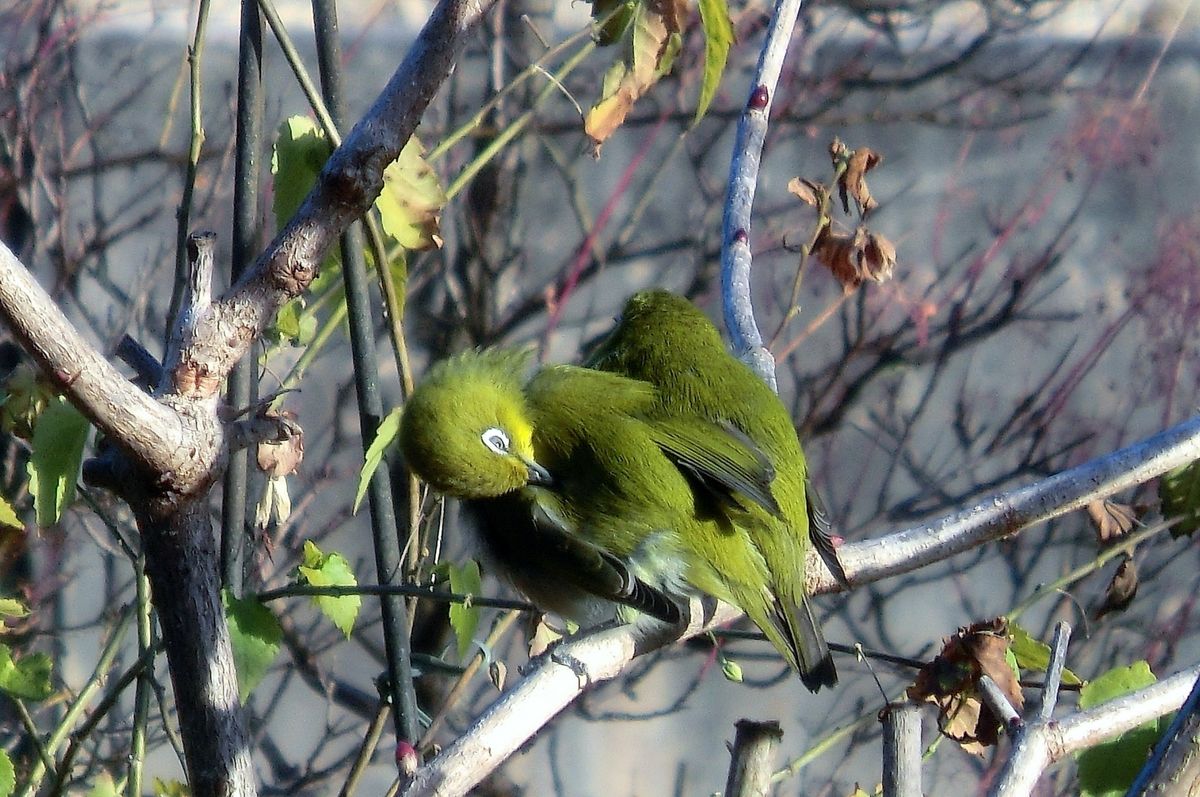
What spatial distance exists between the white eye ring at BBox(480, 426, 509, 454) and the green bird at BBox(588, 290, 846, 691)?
286 millimetres

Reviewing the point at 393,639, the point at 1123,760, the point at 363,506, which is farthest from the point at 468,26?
the point at 363,506

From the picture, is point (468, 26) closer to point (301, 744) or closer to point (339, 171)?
point (339, 171)

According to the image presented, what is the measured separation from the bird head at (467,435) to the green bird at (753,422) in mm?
253

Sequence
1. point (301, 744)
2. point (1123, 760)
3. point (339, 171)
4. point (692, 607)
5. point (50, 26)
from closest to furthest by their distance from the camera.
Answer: point (339, 171) < point (1123, 760) < point (692, 607) < point (50, 26) < point (301, 744)

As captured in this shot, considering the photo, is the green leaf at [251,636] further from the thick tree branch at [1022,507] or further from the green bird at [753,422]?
the thick tree branch at [1022,507]

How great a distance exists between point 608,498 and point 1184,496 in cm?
105

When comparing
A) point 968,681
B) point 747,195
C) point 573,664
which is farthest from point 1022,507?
point 747,195

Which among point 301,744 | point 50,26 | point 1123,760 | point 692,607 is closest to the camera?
point 1123,760

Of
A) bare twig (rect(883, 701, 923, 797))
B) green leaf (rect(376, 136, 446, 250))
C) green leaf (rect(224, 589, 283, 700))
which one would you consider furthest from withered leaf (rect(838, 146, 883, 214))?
green leaf (rect(224, 589, 283, 700))

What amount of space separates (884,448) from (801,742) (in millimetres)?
808

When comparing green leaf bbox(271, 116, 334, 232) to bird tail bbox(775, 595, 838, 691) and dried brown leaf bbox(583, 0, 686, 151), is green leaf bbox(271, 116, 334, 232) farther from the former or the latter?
bird tail bbox(775, 595, 838, 691)

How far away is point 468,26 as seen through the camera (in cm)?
97

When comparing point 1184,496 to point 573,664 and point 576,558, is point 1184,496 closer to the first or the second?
point 576,558

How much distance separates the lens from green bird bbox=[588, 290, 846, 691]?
1690 millimetres
